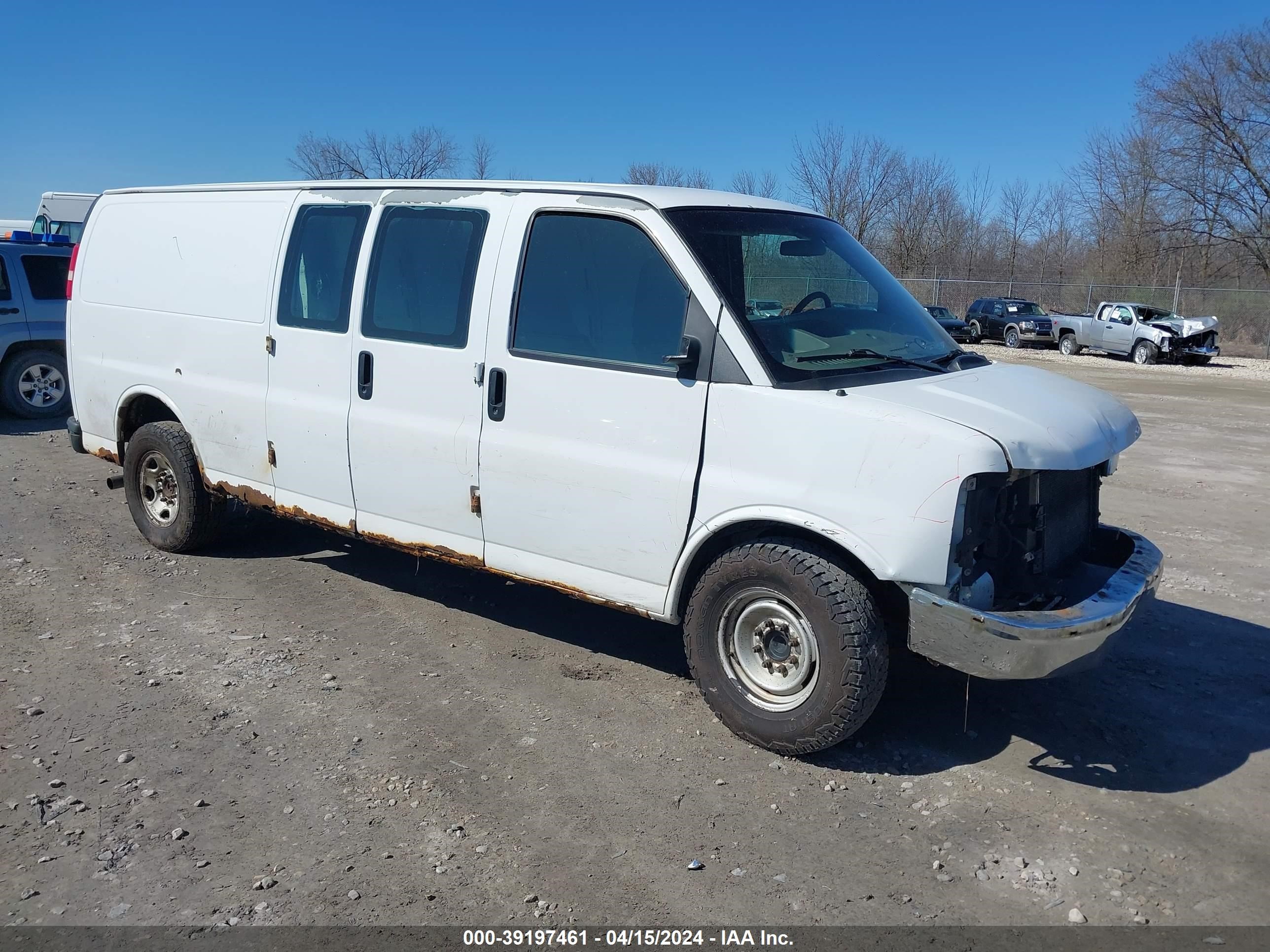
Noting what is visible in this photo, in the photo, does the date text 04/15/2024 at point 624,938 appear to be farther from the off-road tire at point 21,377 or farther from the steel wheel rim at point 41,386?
the steel wheel rim at point 41,386

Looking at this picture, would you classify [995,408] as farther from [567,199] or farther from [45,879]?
[45,879]

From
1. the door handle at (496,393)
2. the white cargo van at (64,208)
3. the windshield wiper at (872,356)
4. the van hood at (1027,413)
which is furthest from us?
the white cargo van at (64,208)

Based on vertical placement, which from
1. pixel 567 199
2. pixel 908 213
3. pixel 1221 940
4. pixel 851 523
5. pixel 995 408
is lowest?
pixel 1221 940

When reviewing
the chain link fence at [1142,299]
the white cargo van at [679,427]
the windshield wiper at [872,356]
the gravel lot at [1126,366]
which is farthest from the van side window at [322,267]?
the chain link fence at [1142,299]

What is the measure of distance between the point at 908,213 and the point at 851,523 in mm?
45050

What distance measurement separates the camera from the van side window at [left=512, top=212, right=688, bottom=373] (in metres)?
4.36

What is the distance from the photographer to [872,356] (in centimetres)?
Result: 444

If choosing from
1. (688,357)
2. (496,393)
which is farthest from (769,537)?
(496,393)

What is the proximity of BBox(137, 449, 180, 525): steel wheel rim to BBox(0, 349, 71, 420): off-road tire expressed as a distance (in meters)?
6.12

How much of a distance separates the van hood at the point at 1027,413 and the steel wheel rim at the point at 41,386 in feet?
38.4

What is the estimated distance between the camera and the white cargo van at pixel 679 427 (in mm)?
3811

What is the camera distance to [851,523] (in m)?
3.82

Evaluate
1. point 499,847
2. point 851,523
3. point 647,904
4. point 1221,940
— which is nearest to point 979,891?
point 1221,940

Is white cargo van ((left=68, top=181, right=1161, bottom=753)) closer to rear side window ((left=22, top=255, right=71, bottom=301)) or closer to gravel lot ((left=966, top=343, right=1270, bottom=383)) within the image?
rear side window ((left=22, top=255, right=71, bottom=301))
